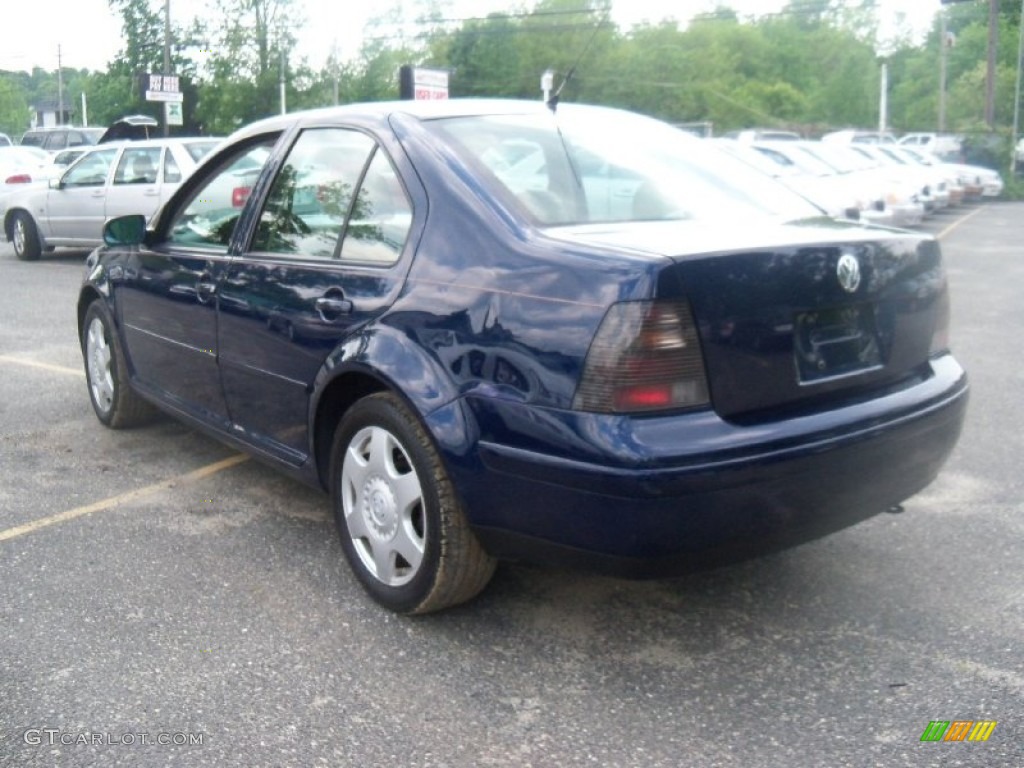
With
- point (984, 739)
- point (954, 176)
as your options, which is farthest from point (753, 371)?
point (954, 176)

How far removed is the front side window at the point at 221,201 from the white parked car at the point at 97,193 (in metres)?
8.84

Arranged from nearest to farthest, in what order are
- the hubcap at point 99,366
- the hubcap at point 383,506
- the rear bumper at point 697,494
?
the rear bumper at point 697,494 → the hubcap at point 383,506 → the hubcap at point 99,366

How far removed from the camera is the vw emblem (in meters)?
3.14

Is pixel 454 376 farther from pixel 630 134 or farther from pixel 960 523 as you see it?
pixel 960 523

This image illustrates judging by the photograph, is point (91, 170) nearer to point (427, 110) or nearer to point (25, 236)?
point (25, 236)

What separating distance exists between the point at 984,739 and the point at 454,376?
1.63m

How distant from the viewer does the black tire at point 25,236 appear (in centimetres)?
1510

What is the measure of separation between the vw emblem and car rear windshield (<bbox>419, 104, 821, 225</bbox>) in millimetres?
423

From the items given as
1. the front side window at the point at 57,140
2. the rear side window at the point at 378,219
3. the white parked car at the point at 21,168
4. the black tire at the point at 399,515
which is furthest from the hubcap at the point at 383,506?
the front side window at the point at 57,140

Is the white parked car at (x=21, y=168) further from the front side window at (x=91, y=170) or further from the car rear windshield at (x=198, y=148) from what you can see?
the car rear windshield at (x=198, y=148)

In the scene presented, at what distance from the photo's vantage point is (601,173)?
12.1ft

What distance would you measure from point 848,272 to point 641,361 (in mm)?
733

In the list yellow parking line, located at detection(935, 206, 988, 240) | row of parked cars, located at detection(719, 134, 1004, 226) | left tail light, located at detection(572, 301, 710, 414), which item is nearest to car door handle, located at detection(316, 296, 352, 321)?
left tail light, located at detection(572, 301, 710, 414)

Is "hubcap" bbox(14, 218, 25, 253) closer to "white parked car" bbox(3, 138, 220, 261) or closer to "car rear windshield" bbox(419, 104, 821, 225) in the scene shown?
"white parked car" bbox(3, 138, 220, 261)
